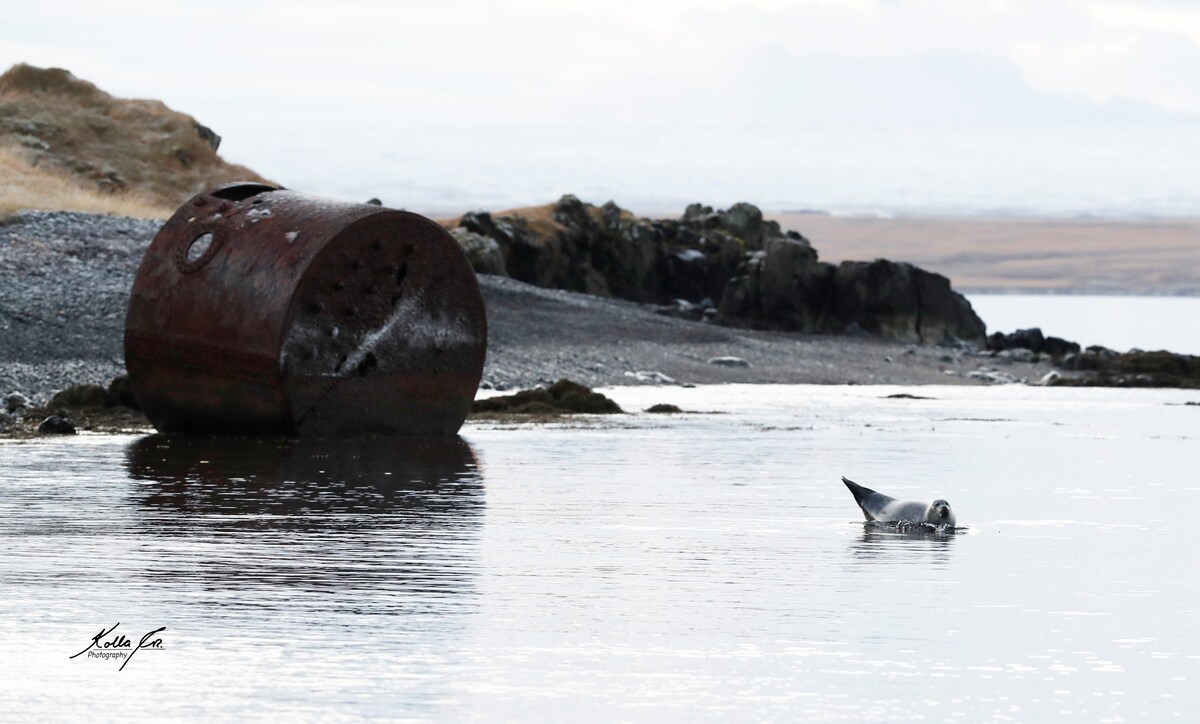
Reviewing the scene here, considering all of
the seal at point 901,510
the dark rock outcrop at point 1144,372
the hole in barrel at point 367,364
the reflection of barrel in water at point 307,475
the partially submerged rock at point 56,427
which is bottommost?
the partially submerged rock at point 56,427

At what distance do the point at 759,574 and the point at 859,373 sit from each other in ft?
85.5

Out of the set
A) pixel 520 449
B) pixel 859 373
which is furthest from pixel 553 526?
pixel 859 373

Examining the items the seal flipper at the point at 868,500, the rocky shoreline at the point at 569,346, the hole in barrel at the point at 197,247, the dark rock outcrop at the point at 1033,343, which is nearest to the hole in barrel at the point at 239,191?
the hole in barrel at the point at 197,247

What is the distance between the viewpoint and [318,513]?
1162 cm

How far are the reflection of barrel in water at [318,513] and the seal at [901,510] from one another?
7.93 ft

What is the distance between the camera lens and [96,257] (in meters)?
29.1

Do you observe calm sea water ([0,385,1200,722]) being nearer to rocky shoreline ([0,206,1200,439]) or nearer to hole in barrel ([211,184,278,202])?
hole in barrel ([211,184,278,202])

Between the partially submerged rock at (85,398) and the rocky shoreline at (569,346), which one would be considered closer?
the partially submerged rock at (85,398)

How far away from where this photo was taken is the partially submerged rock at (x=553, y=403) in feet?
70.5

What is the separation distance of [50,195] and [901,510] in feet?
96.6

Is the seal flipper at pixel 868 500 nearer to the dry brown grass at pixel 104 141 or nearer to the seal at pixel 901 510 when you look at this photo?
the seal at pixel 901 510

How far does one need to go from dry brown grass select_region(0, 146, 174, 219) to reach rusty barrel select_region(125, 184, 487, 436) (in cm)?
1604

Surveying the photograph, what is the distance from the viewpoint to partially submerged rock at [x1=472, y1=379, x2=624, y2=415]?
2150 centimetres

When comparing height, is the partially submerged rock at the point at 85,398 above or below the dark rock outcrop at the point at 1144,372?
below
